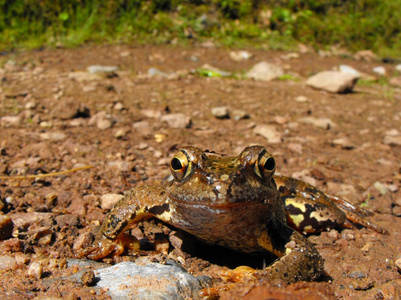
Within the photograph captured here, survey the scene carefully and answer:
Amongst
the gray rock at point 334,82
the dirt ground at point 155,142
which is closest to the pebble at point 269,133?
the dirt ground at point 155,142

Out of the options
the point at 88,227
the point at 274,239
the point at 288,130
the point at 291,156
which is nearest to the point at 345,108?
the point at 288,130

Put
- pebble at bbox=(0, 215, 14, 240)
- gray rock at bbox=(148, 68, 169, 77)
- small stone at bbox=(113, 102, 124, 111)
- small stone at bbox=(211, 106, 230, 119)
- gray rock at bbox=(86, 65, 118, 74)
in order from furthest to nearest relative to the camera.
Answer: gray rock at bbox=(148, 68, 169, 77), gray rock at bbox=(86, 65, 118, 74), small stone at bbox=(211, 106, 230, 119), small stone at bbox=(113, 102, 124, 111), pebble at bbox=(0, 215, 14, 240)

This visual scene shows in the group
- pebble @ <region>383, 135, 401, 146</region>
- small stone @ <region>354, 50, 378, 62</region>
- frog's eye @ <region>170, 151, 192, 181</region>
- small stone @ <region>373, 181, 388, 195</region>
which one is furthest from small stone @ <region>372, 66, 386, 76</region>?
frog's eye @ <region>170, 151, 192, 181</region>

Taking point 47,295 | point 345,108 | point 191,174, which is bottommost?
point 345,108

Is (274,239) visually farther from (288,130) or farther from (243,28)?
(243,28)

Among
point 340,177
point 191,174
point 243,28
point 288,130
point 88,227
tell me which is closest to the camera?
point 191,174

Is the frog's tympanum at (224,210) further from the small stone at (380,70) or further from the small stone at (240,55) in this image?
the small stone at (380,70)

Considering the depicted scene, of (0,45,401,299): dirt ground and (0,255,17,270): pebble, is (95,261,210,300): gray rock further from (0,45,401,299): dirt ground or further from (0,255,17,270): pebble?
(0,255,17,270): pebble
